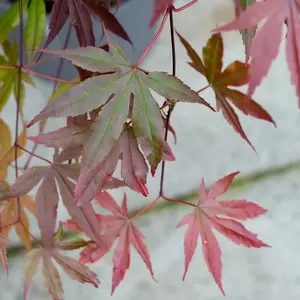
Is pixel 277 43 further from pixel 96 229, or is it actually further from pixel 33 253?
pixel 33 253

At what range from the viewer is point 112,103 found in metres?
0.42

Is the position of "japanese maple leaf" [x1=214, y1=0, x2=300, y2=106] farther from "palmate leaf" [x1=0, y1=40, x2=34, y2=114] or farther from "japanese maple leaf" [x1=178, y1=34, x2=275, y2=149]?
"palmate leaf" [x1=0, y1=40, x2=34, y2=114]

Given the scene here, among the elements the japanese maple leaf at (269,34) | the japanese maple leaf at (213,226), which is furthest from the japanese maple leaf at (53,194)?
the japanese maple leaf at (269,34)

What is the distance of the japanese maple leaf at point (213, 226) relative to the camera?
1.96 feet

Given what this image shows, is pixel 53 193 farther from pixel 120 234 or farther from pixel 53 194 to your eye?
pixel 120 234

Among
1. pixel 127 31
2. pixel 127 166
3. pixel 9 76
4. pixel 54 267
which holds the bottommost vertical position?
pixel 54 267

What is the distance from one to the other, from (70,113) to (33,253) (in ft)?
0.87

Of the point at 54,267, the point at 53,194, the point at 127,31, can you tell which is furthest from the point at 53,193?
the point at 127,31

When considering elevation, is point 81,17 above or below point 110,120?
above

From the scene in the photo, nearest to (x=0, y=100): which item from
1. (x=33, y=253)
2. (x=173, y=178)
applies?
Answer: (x=33, y=253)

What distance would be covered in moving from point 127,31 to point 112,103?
→ 18.7 inches

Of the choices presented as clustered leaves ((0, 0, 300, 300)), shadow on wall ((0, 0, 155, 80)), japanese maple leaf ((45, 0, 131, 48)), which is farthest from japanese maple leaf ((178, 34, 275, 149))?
shadow on wall ((0, 0, 155, 80))

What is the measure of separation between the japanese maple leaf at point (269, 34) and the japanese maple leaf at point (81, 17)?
19 centimetres

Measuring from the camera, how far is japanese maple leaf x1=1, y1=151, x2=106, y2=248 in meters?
0.54
